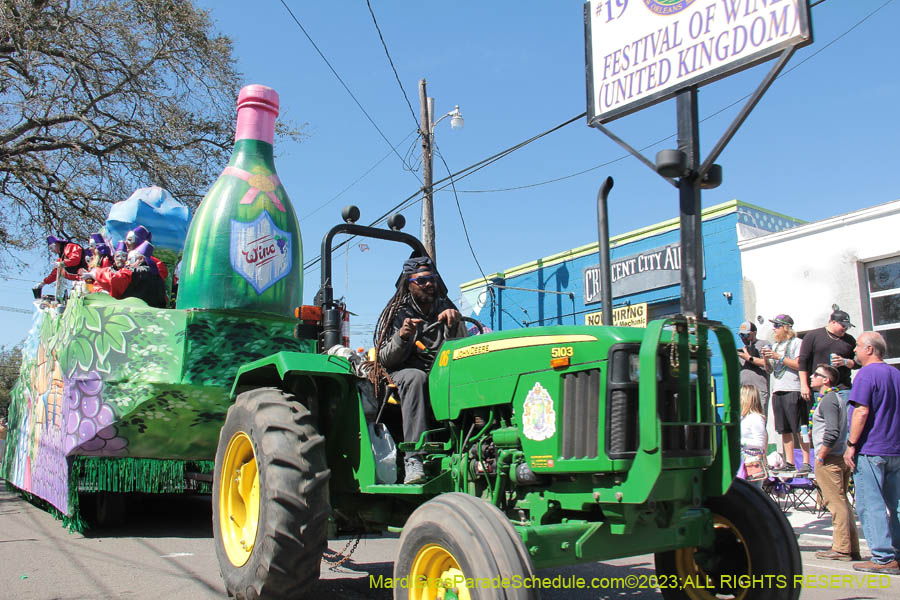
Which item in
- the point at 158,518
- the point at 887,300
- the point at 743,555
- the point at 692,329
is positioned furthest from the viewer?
the point at 887,300

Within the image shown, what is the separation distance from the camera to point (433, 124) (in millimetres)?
15234

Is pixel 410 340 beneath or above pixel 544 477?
above

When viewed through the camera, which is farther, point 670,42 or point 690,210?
point 670,42

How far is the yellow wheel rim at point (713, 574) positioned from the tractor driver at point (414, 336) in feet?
4.81

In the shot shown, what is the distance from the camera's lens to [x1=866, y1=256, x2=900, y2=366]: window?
11.0m

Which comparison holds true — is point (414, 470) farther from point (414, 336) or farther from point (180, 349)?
point (180, 349)

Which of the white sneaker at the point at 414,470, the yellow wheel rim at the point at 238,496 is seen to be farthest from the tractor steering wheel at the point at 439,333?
the yellow wheel rim at the point at 238,496

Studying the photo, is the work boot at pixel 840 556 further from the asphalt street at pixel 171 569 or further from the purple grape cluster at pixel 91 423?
the purple grape cluster at pixel 91 423

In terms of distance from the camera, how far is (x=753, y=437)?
7.90 m

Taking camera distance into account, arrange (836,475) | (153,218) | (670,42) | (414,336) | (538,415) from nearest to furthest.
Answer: (538,415) < (414,336) < (670,42) < (836,475) < (153,218)

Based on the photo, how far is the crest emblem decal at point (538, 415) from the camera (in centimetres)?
335

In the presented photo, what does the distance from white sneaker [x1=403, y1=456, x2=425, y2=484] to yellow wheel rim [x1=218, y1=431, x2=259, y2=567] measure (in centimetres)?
109

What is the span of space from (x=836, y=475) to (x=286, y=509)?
15.7 feet

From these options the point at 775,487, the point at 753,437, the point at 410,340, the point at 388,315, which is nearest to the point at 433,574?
the point at 410,340
